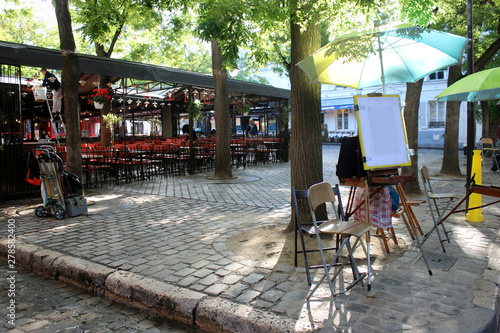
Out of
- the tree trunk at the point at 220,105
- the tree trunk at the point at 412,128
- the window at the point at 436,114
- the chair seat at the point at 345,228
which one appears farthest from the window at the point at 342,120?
the chair seat at the point at 345,228

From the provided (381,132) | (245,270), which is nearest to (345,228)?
(245,270)

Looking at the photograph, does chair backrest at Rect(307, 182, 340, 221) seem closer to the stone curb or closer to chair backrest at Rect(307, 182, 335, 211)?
chair backrest at Rect(307, 182, 335, 211)

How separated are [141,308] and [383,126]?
3.39 m

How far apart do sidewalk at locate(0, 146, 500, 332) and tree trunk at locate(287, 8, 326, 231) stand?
0.96 m

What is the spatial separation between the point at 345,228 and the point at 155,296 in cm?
198

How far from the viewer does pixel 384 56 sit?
5199mm

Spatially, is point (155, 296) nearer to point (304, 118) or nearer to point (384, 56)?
point (304, 118)

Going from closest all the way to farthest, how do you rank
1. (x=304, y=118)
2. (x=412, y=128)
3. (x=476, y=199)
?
(x=304, y=118) < (x=476, y=199) < (x=412, y=128)

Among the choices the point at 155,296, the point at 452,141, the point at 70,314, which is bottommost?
the point at 70,314

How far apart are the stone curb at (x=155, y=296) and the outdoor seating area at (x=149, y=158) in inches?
234

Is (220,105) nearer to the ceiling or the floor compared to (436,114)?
nearer to the floor

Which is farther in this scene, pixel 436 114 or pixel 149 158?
pixel 436 114

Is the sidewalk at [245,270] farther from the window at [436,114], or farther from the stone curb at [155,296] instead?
the window at [436,114]

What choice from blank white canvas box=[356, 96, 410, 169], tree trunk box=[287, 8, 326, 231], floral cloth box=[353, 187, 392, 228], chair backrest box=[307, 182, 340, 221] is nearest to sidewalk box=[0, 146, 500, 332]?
floral cloth box=[353, 187, 392, 228]
